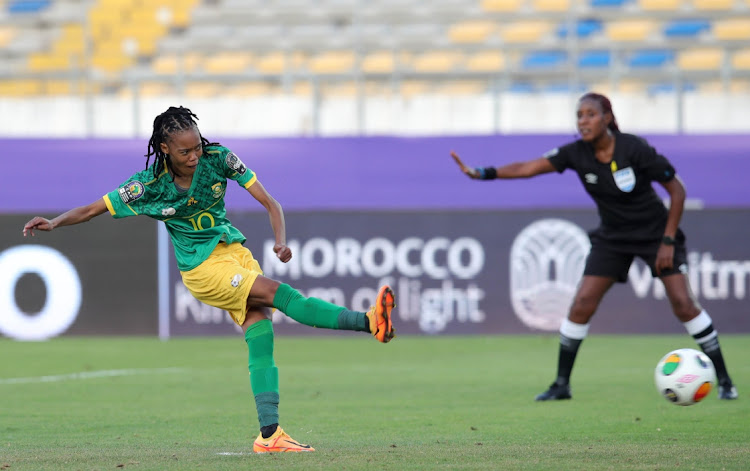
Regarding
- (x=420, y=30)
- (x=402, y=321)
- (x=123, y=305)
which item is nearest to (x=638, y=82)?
(x=420, y=30)

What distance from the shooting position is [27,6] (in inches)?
844

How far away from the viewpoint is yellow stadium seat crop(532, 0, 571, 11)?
20.4 m

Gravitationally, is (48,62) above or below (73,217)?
above

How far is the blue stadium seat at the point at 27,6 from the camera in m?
21.3

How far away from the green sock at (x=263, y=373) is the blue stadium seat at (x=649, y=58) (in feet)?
43.3

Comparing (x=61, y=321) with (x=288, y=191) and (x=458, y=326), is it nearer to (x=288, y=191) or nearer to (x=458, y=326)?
(x=288, y=191)

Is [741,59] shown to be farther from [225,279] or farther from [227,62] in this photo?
[225,279]

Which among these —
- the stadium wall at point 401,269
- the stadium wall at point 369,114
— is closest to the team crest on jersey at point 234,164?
the stadium wall at point 401,269

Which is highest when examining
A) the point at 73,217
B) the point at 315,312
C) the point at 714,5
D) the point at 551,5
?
the point at 551,5

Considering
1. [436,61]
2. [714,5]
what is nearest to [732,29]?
[714,5]

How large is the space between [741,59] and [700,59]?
29.6 inches

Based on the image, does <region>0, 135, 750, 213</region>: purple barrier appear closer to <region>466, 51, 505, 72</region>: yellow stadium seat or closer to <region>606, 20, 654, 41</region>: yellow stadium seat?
<region>466, 51, 505, 72</region>: yellow stadium seat

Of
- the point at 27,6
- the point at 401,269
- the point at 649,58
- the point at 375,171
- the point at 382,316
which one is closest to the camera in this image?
the point at 382,316

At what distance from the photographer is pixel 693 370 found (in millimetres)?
7426
